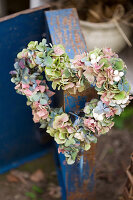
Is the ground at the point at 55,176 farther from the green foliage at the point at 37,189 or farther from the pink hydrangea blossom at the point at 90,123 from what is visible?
the pink hydrangea blossom at the point at 90,123

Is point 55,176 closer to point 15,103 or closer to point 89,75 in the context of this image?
point 15,103

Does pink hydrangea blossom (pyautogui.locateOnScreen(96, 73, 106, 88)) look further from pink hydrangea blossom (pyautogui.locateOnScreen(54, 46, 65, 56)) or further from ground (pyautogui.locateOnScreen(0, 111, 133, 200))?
ground (pyautogui.locateOnScreen(0, 111, 133, 200))

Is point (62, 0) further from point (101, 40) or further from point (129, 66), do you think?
point (129, 66)

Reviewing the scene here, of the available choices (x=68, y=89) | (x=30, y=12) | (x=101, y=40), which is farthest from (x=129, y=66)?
(x=68, y=89)

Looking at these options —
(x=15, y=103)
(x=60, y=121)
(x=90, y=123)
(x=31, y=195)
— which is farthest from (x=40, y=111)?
(x=31, y=195)

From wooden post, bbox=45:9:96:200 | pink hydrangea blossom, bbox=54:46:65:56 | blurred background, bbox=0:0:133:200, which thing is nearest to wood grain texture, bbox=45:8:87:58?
wooden post, bbox=45:9:96:200

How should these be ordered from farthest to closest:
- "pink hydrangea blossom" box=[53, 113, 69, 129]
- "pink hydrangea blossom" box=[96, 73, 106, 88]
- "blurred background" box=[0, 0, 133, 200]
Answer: "blurred background" box=[0, 0, 133, 200], "pink hydrangea blossom" box=[53, 113, 69, 129], "pink hydrangea blossom" box=[96, 73, 106, 88]
